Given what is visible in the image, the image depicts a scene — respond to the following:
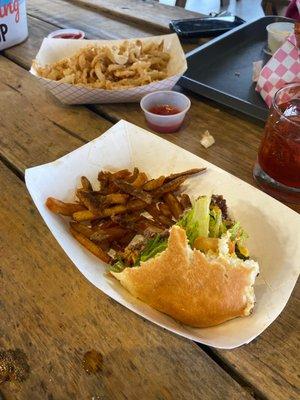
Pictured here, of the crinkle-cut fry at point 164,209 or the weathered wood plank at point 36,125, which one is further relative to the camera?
the weathered wood plank at point 36,125

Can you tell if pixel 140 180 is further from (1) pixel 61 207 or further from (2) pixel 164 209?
(1) pixel 61 207

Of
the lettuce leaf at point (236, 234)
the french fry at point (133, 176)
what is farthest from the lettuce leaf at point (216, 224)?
the french fry at point (133, 176)

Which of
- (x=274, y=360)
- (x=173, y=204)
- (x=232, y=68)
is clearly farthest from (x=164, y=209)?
(x=232, y=68)

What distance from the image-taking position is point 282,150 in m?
1.13

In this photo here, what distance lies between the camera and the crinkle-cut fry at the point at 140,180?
3.74 ft

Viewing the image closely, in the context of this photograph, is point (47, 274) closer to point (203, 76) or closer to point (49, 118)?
point (49, 118)

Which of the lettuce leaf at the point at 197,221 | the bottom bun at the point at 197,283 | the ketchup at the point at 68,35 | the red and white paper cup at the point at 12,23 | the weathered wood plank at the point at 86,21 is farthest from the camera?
the weathered wood plank at the point at 86,21

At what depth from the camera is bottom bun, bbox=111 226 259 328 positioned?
30.0 inches

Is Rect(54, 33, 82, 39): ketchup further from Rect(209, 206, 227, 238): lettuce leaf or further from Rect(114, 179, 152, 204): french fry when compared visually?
Rect(209, 206, 227, 238): lettuce leaf

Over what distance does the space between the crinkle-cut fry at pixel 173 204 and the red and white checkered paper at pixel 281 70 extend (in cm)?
71

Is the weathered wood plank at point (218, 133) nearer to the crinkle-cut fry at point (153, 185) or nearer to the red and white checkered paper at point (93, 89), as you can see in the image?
the red and white checkered paper at point (93, 89)

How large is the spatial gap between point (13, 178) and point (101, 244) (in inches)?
18.4

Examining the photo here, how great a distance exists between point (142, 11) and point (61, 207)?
1883 mm

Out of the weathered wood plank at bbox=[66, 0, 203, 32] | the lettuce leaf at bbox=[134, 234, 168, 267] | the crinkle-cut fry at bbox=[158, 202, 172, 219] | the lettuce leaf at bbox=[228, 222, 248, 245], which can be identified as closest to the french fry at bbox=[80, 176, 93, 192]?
the crinkle-cut fry at bbox=[158, 202, 172, 219]
